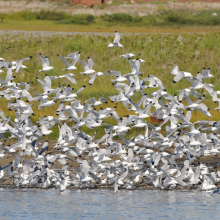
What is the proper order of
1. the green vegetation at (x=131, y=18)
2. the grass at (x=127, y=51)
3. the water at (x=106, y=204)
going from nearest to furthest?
the water at (x=106, y=204) < the grass at (x=127, y=51) < the green vegetation at (x=131, y=18)

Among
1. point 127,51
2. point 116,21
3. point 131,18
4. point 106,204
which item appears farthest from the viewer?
point 131,18

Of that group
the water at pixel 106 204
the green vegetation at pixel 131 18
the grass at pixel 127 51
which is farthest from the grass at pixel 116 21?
the water at pixel 106 204

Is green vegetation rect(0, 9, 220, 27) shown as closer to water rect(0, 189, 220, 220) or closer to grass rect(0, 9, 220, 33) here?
grass rect(0, 9, 220, 33)

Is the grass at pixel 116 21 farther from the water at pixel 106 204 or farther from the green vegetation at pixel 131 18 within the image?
the water at pixel 106 204

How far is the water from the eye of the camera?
17.1 meters

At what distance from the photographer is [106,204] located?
705 inches

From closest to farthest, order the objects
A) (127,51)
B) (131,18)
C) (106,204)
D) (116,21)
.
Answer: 1. (106,204)
2. (127,51)
3. (116,21)
4. (131,18)

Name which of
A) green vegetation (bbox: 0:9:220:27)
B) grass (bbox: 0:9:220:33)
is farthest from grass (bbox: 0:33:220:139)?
green vegetation (bbox: 0:9:220:27)

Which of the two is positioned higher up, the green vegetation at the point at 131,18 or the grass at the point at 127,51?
the green vegetation at the point at 131,18

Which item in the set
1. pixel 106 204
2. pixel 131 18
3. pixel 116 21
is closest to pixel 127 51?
pixel 116 21

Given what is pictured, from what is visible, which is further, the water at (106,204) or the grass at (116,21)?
the grass at (116,21)

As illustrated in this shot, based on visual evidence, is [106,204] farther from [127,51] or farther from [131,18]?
[131,18]

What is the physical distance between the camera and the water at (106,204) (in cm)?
1714

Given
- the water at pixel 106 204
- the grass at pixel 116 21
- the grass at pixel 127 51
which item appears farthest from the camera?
the grass at pixel 116 21
